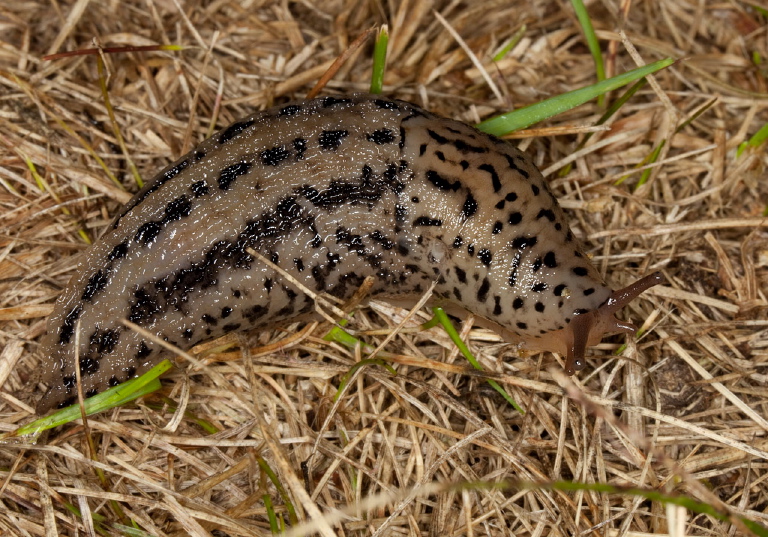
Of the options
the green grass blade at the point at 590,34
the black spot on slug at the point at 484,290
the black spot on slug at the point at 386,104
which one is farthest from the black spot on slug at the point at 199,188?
the green grass blade at the point at 590,34

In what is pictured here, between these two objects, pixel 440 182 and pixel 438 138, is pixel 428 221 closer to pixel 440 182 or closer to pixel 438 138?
pixel 440 182

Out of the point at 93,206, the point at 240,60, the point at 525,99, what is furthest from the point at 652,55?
the point at 93,206

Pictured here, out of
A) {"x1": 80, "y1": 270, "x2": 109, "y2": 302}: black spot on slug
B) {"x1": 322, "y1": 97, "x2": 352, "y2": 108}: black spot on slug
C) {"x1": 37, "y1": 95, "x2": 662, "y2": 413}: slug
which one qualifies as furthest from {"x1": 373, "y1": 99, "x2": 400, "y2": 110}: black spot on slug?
{"x1": 80, "y1": 270, "x2": 109, "y2": 302}: black spot on slug

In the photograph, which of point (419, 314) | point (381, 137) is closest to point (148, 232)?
point (381, 137)

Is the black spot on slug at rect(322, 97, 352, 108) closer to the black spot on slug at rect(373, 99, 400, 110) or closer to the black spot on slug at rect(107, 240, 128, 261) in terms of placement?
the black spot on slug at rect(373, 99, 400, 110)

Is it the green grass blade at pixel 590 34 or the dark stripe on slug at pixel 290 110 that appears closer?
the dark stripe on slug at pixel 290 110

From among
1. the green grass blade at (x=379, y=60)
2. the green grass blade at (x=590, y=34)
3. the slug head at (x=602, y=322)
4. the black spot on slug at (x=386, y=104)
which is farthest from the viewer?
the green grass blade at (x=590, y=34)

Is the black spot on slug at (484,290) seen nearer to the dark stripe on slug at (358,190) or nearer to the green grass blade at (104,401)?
the dark stripe on slug at (358,190)
